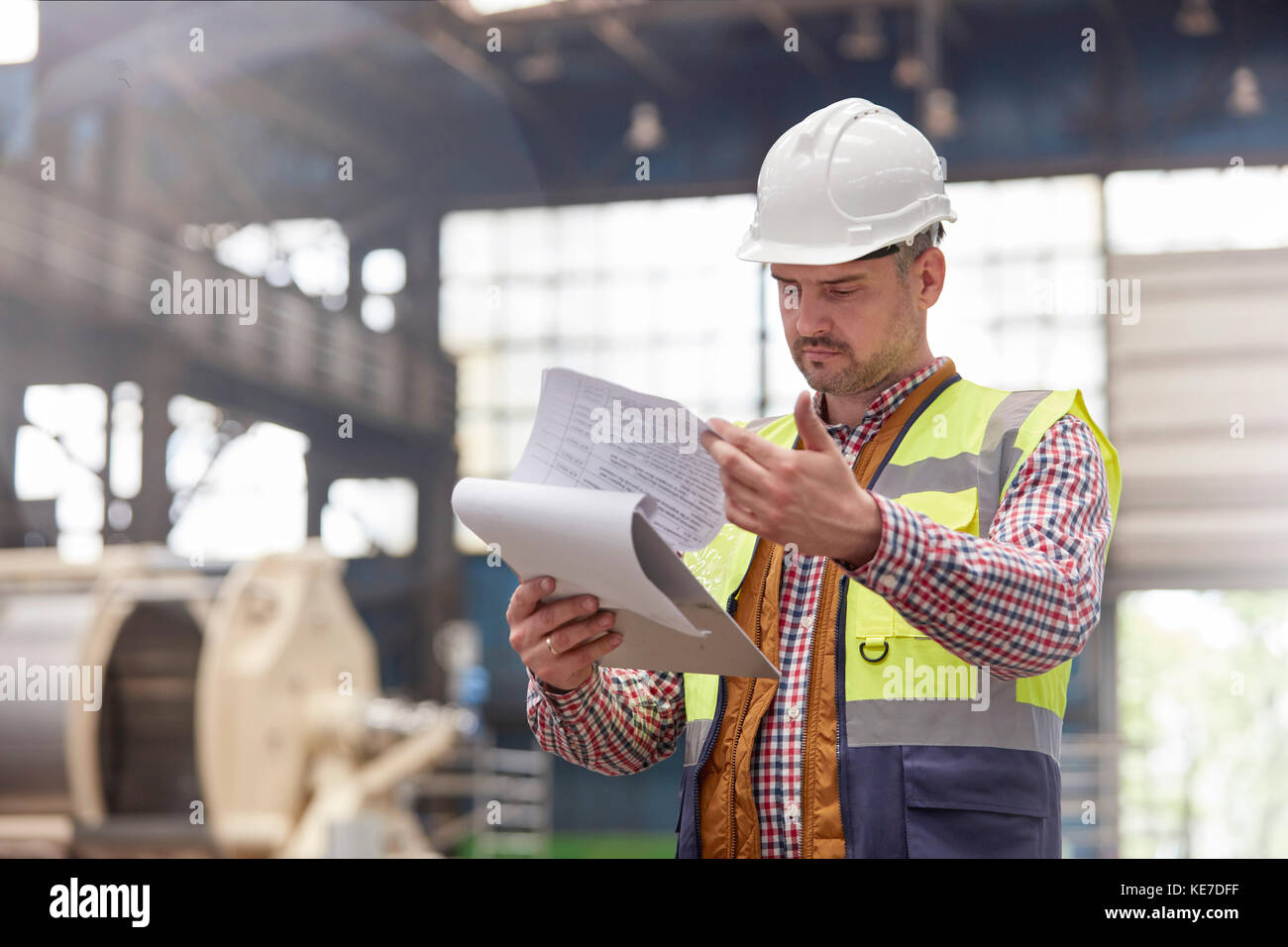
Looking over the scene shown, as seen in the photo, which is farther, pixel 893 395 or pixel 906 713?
pixel 893 395

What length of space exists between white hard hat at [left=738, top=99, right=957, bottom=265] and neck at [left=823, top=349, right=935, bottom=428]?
211 millimetres

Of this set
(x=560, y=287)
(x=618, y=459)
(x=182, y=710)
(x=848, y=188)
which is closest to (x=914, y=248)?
(x=848, y=188)

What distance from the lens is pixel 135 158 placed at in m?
14.0

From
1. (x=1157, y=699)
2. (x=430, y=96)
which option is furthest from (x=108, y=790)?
(x=430, y=96)

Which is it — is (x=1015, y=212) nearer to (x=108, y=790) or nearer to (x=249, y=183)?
(x=249, y=183)

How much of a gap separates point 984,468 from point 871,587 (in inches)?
17.1

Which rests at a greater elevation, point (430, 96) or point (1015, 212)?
point (430, 96)

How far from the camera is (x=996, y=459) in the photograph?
202 centimetres

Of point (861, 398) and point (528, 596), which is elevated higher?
point (861, 398)

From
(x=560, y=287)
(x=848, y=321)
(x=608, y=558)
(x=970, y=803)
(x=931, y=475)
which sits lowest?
(x=970, y=803)

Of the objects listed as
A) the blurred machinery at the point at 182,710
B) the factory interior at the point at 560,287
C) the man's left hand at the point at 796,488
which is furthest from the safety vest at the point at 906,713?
the factory interior at the point at 560,287

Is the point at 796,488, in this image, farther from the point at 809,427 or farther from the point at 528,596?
the point at 528,596

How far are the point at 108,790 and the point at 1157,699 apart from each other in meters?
9.84
